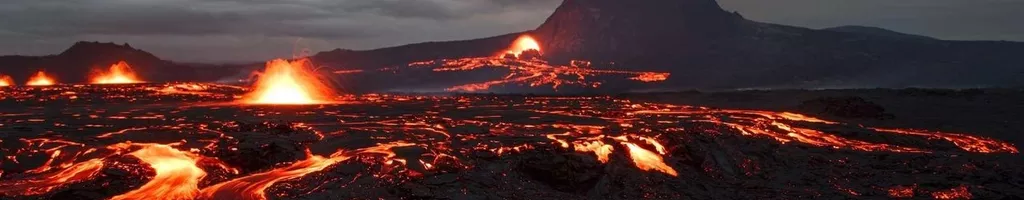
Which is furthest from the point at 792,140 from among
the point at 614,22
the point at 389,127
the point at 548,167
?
the point at 614,22

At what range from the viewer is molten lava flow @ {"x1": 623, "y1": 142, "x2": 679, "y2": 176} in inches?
695

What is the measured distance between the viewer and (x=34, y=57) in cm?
13938

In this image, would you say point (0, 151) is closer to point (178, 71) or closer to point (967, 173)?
point (967, 173)

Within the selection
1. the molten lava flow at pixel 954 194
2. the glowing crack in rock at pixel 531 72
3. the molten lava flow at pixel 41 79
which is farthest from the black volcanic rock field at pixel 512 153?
the molten lava flow at pixel 41 79

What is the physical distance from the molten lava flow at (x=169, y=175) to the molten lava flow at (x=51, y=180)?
4.10ft

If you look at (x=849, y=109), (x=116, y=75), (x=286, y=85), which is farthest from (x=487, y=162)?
(x=116, y=75)

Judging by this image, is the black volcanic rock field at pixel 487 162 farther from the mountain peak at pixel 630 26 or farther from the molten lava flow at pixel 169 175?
the mountain peak at pixel 630 26

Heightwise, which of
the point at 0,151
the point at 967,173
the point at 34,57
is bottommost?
the point at 967,173

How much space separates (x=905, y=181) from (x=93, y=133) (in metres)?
25.0

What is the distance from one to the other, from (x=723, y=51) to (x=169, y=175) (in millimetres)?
141268

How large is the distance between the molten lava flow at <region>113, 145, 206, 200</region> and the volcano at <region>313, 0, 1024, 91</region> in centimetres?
9770

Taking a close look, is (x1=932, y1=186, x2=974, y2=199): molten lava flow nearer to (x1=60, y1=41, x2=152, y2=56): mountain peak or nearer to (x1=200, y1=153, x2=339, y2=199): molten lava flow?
→ (x1=200, y1=153, x2=339, y2=199): molten lava flow

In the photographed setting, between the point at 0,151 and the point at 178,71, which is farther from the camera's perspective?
the point at 178,71

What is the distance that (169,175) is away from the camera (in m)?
15.3
